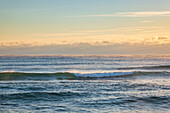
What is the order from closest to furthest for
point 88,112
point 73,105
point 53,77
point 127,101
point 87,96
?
point 88,112 → point 73,105 → point 127,101 → point 87,96 → point 53,77

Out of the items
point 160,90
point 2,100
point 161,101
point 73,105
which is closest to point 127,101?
point 161,101

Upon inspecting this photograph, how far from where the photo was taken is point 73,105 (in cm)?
1631

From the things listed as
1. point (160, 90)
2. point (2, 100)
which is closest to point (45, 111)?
point (2, 100)

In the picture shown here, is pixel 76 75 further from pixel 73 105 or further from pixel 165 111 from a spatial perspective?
pixel 165 111

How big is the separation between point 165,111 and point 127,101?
3104 millimetres

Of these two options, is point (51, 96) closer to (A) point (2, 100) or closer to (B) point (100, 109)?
(A) point (2, 100)

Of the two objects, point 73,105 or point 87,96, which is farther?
point 87,96

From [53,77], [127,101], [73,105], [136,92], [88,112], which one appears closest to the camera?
[88,112]

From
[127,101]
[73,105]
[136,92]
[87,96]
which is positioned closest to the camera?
[73,105]

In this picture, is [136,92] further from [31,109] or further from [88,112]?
[31,109]

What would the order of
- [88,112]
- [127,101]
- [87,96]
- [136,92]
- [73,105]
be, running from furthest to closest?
[136,92] → [87,96] → [127,101] → [73,105] → [88,112]

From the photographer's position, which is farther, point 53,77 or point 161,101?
point 53,77

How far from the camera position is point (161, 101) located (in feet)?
57.5

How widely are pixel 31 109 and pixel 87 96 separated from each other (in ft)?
17.0
